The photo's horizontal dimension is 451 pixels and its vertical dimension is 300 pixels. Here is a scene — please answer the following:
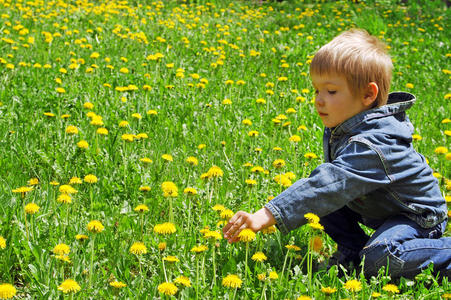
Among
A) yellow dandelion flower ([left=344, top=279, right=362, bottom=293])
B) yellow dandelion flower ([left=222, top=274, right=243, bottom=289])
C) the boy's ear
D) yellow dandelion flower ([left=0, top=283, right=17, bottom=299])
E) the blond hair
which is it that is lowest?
yellow dandelion flower ([left=344, top=279, right=362, bottom=293])

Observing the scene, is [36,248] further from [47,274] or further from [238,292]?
[238,292]

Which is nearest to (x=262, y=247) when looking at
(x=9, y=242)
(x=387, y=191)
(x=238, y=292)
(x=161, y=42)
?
(x=238, y=292)

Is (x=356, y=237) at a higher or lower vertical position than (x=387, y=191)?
lower

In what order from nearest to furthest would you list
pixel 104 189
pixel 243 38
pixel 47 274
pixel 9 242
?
pixel 47 274 < pixel 9 242 < pixel 104 189 < pixel 243 38

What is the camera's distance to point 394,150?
91.9 inches

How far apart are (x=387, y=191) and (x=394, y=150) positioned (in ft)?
0.59

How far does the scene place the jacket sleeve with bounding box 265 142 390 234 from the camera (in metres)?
2.26

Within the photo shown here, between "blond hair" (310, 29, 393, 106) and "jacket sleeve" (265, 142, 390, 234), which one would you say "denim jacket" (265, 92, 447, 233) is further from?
"blond hair" (310, 29, 393, 106)

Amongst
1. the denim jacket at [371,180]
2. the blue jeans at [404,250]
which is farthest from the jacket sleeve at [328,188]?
the blue jeans at [404,250]

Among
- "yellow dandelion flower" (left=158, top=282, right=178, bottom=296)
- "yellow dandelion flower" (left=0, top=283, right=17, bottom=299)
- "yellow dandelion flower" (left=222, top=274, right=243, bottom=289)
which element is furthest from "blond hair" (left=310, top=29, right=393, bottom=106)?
"yellow dandelion flower" (left=0, top=283, right=17, bottom=299)

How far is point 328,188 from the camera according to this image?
2254mm

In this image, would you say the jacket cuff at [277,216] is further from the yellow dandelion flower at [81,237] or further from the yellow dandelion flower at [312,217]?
the yellow dandelion flower at [81,237]

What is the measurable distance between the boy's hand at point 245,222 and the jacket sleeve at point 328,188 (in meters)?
0.04

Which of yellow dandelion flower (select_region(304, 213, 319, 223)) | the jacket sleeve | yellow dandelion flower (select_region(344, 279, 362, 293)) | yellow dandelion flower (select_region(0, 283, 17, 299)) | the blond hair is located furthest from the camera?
the blond hair
